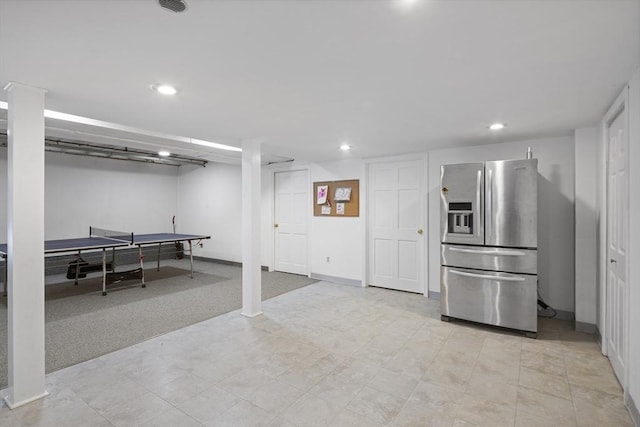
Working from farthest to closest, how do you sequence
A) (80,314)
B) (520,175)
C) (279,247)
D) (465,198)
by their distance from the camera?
(279,247), (80,314), (465,198), (520,175)

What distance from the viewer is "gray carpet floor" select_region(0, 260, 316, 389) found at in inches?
121

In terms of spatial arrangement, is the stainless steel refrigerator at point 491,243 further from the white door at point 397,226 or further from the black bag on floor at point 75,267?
the black bag on floor at point 75,267

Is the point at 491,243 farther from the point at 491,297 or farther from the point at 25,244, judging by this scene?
the point at 25,244

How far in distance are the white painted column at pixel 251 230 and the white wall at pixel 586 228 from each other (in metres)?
3.68

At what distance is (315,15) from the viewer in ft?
4.65

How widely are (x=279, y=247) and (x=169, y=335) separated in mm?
3351

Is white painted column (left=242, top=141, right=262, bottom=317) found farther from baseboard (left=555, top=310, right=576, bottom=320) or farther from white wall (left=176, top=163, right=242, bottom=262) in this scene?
baseboard (left=555, top=310, right=576, bottom=320)

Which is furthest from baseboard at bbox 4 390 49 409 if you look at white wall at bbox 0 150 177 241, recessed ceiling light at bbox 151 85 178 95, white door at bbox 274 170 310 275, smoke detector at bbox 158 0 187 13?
white wall at bbox 0 150 177 241

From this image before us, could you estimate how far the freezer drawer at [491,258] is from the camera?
3.27m

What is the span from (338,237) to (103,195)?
17.9 feet

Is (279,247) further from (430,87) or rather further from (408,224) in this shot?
(430,87)

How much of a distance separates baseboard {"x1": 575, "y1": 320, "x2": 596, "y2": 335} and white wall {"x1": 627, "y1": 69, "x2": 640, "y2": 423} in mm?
1543

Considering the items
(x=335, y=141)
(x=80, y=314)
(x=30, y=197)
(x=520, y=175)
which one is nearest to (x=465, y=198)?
(x=520, y=175)

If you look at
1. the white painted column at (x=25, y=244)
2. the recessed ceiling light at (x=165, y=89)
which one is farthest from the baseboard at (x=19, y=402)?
the recessed ceiling light at (x=165, y=89)
